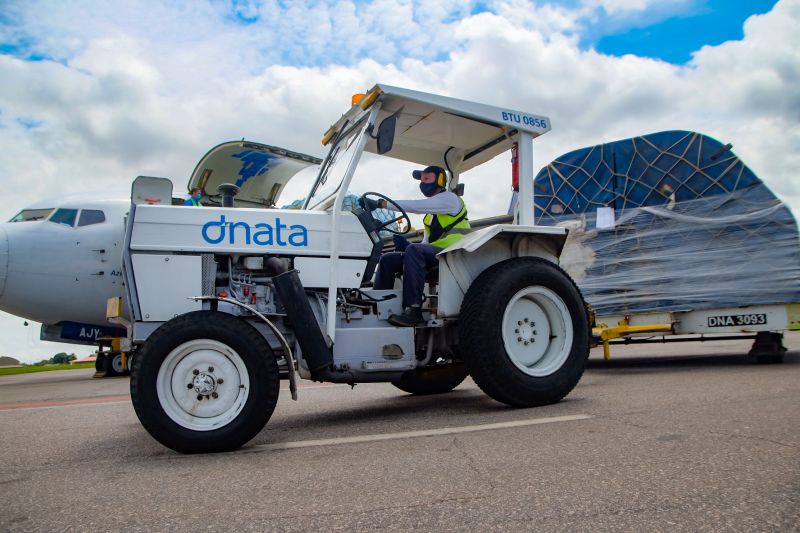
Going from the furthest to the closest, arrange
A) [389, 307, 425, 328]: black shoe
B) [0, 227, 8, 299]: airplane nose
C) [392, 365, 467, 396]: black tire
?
[0, 227, 8, 299]: airplane nose, [392, 365, 467, 396]: black tire, [389, 307, 425, 328]: black shoe

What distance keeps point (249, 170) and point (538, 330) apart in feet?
13.5

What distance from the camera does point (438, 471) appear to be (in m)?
2.86

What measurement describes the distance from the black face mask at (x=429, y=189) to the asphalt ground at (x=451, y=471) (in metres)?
1.77

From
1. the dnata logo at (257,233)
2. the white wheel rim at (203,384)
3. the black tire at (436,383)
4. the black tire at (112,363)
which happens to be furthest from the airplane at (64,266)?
the white wheel rim at (203,384)

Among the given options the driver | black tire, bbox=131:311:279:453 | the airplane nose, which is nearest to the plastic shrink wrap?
the driver

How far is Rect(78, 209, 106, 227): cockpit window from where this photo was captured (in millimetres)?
9977

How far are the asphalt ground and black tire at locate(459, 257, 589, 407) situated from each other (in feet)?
0.67

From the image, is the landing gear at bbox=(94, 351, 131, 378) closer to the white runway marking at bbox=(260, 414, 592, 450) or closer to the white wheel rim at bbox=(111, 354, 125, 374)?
the white wheel rim at bbox=(111, 354, 125, 374)

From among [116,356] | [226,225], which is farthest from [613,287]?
[116,356]

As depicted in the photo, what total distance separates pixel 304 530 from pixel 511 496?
804 mm

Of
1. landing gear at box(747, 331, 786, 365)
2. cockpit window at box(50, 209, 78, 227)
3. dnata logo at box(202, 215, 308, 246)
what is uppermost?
cockpit window at box(50, 209, 78, 227)

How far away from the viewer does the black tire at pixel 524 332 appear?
4438mm

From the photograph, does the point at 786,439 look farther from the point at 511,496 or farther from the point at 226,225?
the point at 226,225

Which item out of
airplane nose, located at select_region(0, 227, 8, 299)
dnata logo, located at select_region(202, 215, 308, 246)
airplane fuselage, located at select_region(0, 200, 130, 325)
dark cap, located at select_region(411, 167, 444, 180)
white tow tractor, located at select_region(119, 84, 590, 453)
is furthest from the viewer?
airplane fuselage, located at select_region(0, 200, 130, 325)
